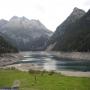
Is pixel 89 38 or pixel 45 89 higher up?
pixel 89 38

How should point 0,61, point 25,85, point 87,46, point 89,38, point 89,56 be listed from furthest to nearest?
point 89,38 < point 87,46 < point 89,56 < point 0,61 < point 25,85

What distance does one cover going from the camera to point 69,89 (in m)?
28.7

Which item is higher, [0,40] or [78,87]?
[0,40]

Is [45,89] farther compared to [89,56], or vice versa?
[89,56]

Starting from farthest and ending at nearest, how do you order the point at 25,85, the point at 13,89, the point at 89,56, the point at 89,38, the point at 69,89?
the point at 89,38 → the point at 89,56 → the point at 25,85 → the point at 69,89 → the point at 13,89

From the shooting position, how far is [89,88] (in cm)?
2928

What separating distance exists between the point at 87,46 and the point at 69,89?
145 m

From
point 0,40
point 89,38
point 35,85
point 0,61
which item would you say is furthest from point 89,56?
point 35,85

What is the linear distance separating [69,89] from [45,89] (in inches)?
122

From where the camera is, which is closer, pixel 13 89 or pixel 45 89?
pixel 13 89

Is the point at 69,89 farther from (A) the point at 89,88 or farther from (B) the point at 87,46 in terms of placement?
(B) the point at 87,46

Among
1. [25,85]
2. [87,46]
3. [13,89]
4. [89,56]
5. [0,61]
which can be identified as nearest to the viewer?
[13,89]

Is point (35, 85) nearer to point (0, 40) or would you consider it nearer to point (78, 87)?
point (78, 87)

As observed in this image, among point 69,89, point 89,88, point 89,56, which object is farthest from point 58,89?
point 89,56
